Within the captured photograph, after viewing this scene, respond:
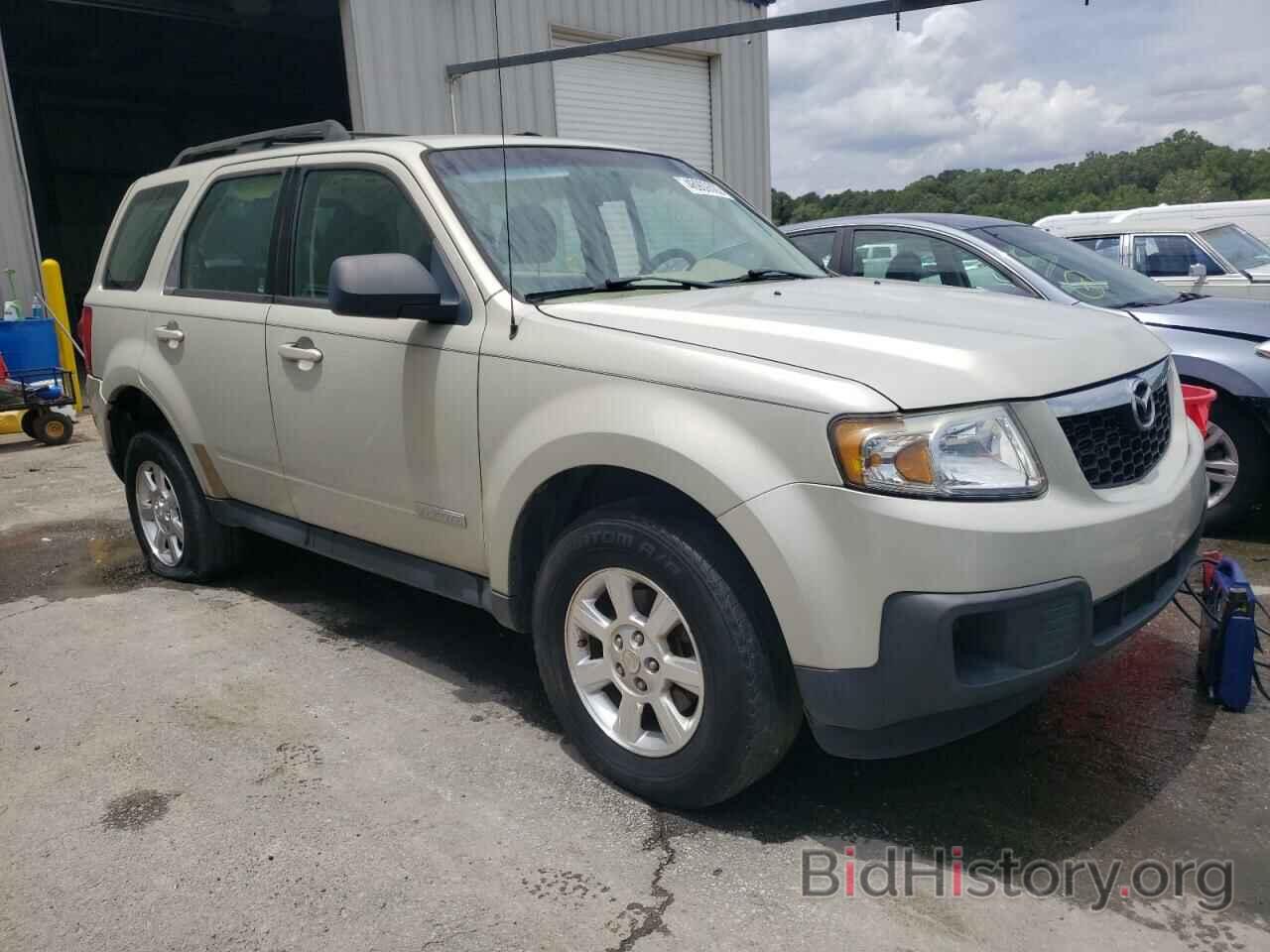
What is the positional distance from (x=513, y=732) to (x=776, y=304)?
1.56 m

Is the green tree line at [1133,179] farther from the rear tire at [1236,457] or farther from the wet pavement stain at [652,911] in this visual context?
the wet pavement stain at [652,911]

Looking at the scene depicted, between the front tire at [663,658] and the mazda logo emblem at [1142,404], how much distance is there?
3.77ft

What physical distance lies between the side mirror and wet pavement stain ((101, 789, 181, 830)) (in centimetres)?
149

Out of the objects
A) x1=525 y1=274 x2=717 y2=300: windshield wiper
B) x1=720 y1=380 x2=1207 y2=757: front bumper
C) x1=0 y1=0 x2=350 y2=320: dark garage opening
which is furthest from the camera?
x1=0 y1=0 x2=350 y2=320: dark garage opening

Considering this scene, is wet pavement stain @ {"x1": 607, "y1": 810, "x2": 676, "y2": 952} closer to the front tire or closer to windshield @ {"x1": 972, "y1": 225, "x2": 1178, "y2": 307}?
the front tire

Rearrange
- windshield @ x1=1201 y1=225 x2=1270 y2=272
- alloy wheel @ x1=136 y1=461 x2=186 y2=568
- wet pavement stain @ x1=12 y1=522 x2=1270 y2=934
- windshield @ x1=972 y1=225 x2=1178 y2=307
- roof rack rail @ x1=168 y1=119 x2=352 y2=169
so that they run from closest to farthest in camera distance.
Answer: wet pavement stain @ x1=12 y1=522 x2=1270 y2=934 → roof rack rail @ x1=168 y1=119 x2=352 y2=169 → alloy wheel @ x1=136 y1=461 x2=186 y2=568 → windshield @ x1=972 y1=225 x2=1178 y2=307 → windshield @ x1=1201 y1=225 x2=1270 y2=272

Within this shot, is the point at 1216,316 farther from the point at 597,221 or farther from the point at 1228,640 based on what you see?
the point at 597,221

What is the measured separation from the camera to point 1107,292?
602cm

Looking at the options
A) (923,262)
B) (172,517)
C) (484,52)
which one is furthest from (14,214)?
(923,262)

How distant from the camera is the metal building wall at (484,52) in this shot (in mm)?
10484

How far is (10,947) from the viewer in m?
2.47

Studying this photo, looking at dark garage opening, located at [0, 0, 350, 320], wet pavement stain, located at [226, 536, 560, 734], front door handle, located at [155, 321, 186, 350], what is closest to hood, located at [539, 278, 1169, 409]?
wet pavement stain, located at [226, 536, 560, 734]

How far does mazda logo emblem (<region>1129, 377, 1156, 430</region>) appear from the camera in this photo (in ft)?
9.43

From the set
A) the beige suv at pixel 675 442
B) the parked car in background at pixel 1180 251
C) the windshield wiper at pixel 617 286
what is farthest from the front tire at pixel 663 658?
the parked car in background at pixel 1180 251
